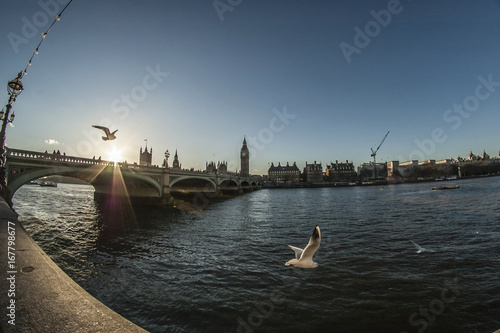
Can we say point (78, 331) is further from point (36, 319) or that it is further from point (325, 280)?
point (325, 280)

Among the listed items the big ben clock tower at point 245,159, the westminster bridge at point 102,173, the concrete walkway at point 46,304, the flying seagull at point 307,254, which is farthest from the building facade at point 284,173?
the concrete walkway at point 46,304

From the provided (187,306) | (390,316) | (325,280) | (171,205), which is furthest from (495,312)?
(171,205)

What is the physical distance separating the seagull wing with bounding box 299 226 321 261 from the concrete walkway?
5.23 m

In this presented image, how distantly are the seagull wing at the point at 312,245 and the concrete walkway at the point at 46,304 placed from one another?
5.23 metres

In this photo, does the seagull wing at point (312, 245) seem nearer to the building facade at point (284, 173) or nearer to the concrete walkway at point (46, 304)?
the concrete walkway at point (46, 304)

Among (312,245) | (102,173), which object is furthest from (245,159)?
(312,245)

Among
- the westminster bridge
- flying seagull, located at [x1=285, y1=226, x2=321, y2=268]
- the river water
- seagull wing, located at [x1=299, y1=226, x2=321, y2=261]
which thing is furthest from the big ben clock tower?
seagull wing, located at [x1=299, y1=226, x2=321, y2=261]

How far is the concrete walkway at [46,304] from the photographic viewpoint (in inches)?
89.4

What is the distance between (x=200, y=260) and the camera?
10719mm

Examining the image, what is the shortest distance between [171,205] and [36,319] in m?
34.2

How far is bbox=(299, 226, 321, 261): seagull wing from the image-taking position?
6702 mm

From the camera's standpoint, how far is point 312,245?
23.6ft

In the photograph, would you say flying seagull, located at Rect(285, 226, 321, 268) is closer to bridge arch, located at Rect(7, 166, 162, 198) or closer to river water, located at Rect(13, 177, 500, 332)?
river water, located at Rect(13, 177, 500, 332)

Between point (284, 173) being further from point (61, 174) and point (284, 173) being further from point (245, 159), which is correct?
point (61, 174)
